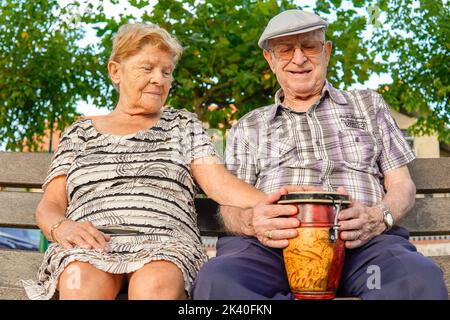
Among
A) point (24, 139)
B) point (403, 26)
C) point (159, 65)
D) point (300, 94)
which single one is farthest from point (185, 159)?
point (403, 26)

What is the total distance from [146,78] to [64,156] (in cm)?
54

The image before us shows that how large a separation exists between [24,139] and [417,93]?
4705mm

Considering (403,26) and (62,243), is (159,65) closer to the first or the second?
(62,243)

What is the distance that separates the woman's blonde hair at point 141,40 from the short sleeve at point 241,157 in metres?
0.51

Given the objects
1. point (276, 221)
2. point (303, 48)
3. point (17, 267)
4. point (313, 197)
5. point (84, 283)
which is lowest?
point (17, 267)

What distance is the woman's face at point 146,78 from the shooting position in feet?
10.1

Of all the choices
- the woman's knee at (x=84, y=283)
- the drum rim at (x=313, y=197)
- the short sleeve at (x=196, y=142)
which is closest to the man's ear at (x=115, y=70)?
the short sleeve at (x=196, y=142)

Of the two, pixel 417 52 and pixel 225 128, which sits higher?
pixel 417 52

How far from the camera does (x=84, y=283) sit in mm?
2404

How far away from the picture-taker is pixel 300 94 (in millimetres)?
3213

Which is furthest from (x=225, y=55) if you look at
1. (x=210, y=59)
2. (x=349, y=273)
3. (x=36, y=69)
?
(x=36, y=69)

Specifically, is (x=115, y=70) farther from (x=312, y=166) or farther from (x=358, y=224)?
(x=358, y=224)

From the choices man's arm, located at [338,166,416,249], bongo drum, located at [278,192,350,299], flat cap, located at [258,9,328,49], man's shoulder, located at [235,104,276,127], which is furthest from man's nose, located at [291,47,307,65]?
bongo drum, located at [278,192,350,299]

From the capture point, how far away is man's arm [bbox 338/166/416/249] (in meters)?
2.38
